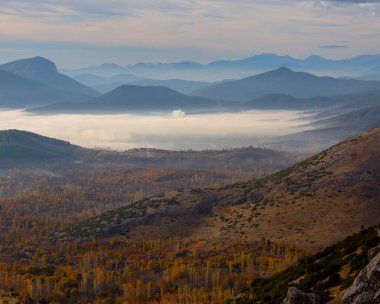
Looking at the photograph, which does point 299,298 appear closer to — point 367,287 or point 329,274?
point 367,287

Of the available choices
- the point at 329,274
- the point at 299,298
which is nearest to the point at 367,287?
the point at 299,298

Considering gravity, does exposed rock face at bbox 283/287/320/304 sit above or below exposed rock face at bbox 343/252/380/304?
below

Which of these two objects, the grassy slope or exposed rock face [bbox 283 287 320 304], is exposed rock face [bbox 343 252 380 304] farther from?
the grassy slope

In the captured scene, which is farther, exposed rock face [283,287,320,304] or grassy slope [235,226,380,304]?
grassy slope [235,226,380,304]

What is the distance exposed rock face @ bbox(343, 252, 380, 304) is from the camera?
52.6m

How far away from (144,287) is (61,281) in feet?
107

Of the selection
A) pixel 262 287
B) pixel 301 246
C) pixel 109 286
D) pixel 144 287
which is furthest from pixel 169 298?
pixel 262 287

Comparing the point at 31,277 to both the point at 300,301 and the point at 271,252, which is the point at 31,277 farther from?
the point at 300,301

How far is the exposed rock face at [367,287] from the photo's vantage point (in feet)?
173

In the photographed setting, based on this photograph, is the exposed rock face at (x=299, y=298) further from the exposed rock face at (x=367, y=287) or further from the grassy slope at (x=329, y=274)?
the grassy slope at (x=329, y=274)

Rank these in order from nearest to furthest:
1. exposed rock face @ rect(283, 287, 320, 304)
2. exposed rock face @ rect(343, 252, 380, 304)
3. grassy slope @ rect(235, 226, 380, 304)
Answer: exposed rock face @ rect(343, 252, 380, 304) < exposed rock face @ rect(283, 287, 320, 304) < grassy slope @ rect(235, 226, 380, 304)

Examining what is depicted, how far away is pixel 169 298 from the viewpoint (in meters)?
169

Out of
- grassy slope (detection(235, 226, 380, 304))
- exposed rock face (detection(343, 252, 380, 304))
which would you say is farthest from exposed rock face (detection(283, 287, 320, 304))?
grassy slope (detection(235, 226, 380, 304))

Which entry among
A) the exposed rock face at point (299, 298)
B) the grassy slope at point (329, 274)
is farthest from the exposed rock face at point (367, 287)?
the grassy slope at point (329, 274)
